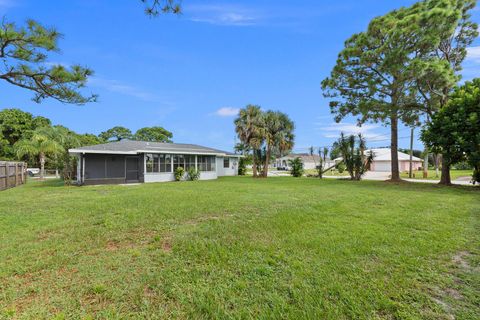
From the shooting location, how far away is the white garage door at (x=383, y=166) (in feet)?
118

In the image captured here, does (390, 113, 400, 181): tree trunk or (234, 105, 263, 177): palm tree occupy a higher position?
(234, 105, 263, 177): palm tree

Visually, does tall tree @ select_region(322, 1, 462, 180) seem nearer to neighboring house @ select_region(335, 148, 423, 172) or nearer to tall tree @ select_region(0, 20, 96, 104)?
tall tree @ select_region(0, 20, 96, 104)

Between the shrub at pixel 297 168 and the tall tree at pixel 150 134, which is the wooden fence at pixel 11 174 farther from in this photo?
the tall tree at pixel 150 134

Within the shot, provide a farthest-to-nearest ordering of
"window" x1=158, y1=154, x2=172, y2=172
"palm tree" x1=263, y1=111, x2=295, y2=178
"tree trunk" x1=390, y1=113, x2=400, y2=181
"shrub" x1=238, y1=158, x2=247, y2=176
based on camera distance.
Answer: "shrub" x1=238, y1=158, x2=247, y2=176
"palm tree" x1=263, y1=111, x2=295, y2=178
"window" x1=158, y1=154, x2=172, y2=172
"tree trunk" x1=390, y1=113, x2=400, y2=181

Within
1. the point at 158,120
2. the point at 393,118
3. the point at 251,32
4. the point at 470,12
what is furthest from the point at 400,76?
the point at 158,120

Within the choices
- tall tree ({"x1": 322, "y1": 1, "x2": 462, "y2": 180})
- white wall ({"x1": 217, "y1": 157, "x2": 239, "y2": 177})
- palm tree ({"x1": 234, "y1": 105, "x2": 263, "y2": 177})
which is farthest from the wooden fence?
tall tree ({"x1": 322, "y1": 1, "x2": 462, "y2": 180})

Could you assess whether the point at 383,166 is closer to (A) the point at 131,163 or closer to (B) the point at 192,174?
(B) the point at 192,174

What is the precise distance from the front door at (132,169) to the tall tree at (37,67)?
419 inches

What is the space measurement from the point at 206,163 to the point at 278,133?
23.5 ft

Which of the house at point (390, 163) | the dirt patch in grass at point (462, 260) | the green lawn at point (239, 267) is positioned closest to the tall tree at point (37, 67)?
the green lawn at point (239, 267)

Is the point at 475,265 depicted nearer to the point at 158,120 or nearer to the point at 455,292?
the point at 455,292

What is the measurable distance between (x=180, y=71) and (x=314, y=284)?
15311 mm

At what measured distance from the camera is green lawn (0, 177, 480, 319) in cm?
223

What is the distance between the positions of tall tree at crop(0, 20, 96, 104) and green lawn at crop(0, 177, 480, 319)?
143 inches
